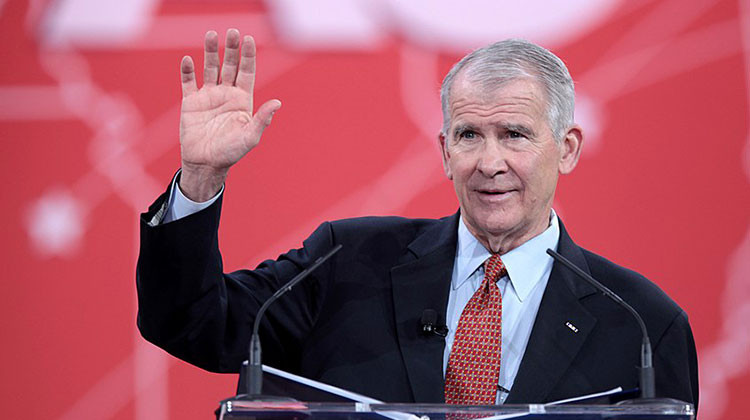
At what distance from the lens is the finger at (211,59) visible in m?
1.93

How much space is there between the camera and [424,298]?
2111 mm

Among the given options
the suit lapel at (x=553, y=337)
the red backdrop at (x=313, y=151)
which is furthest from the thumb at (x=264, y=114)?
the red backdrop at (x=313, y=151)

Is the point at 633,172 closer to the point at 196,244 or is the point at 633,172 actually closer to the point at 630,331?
the point at 630,331

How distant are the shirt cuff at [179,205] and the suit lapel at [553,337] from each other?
74 centimetres

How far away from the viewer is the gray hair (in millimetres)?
2143

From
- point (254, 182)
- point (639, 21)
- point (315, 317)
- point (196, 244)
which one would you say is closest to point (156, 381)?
point (254, 182)

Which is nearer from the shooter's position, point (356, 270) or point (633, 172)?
point (356, 270)

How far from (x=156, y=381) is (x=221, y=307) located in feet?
4.12

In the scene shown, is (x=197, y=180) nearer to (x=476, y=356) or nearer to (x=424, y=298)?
(x=424, y=298)

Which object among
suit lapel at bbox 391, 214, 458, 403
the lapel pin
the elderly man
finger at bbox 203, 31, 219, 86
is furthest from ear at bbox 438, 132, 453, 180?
finger at bbox 203, 31, 219, 86

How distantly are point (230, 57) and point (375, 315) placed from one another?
65 centimetres

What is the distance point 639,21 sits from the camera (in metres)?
3.22

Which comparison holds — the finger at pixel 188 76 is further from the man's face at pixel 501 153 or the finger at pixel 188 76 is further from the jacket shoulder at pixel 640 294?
the jacket shoulder at pixel 640 294

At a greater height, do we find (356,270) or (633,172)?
(633,172)
